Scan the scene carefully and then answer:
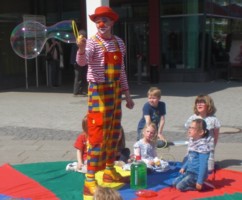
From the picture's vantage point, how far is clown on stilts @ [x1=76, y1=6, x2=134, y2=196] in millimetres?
5543

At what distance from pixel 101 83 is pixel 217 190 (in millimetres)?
1877

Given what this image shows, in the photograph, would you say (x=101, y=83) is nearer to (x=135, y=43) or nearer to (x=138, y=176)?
(x=138, y=176)

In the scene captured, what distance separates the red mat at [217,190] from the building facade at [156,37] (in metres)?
13.0

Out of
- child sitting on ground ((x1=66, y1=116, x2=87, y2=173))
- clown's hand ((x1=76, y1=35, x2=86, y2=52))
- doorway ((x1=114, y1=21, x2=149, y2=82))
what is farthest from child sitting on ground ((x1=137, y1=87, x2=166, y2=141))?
doorway ((x1=114, y1=21, x2=149, y2=82))

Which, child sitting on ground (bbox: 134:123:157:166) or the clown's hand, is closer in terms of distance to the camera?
the clown's hand

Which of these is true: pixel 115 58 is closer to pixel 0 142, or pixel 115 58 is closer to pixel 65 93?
pixel 0 142

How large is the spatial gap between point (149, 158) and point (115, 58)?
176 cm

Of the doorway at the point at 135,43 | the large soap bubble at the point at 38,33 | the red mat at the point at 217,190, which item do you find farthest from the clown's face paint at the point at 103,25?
the doorway at the point at 135,43

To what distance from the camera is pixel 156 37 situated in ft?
66.1

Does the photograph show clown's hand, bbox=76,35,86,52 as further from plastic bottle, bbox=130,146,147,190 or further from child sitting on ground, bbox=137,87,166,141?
child sitting on ground, bbox=137,87,166,141

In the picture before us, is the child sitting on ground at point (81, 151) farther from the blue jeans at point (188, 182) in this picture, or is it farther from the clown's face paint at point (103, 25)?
the clown's face paint at point (103, 25)

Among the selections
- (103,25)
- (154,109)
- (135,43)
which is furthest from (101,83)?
(135,43)

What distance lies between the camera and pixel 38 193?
19.3ft

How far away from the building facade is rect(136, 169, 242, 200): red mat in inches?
511
